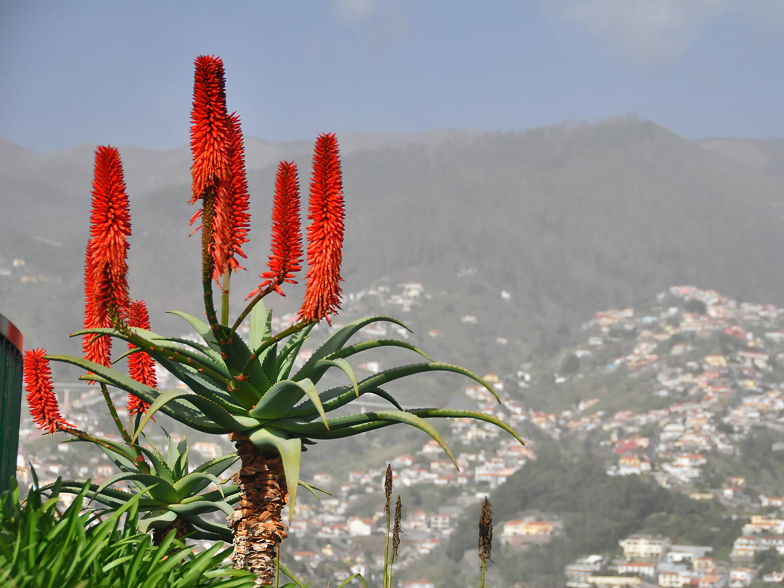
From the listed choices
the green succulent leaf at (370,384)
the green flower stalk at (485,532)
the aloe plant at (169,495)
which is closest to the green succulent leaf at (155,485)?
the aloe plant at (169,495)

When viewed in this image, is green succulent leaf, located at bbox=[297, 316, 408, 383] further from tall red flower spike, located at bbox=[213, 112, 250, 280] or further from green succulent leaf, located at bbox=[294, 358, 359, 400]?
tall red flower spike, located at bbox=[213, 112, 250, 280]

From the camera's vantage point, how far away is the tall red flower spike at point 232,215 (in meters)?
4.23

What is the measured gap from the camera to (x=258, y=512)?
4.66m

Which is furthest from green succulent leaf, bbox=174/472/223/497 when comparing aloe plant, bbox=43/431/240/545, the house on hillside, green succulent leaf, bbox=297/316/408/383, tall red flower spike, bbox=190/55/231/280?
the house on hillside

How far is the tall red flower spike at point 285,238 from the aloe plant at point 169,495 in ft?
5.03

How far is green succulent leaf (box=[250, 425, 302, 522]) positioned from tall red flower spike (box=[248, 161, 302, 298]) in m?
0.70

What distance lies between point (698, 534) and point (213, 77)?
14033cm

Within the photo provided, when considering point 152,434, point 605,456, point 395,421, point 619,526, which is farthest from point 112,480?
point 605,456

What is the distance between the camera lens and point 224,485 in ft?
19.7

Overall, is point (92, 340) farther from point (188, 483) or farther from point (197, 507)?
point (197, 507)

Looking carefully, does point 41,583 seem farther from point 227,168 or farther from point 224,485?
point 224,485

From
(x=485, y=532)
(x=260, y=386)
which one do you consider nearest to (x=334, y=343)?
(x=260, y=386)

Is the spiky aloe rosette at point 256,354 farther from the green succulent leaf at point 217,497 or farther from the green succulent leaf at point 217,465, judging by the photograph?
the green succulent leaf at point 217,465

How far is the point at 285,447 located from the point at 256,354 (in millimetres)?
473
